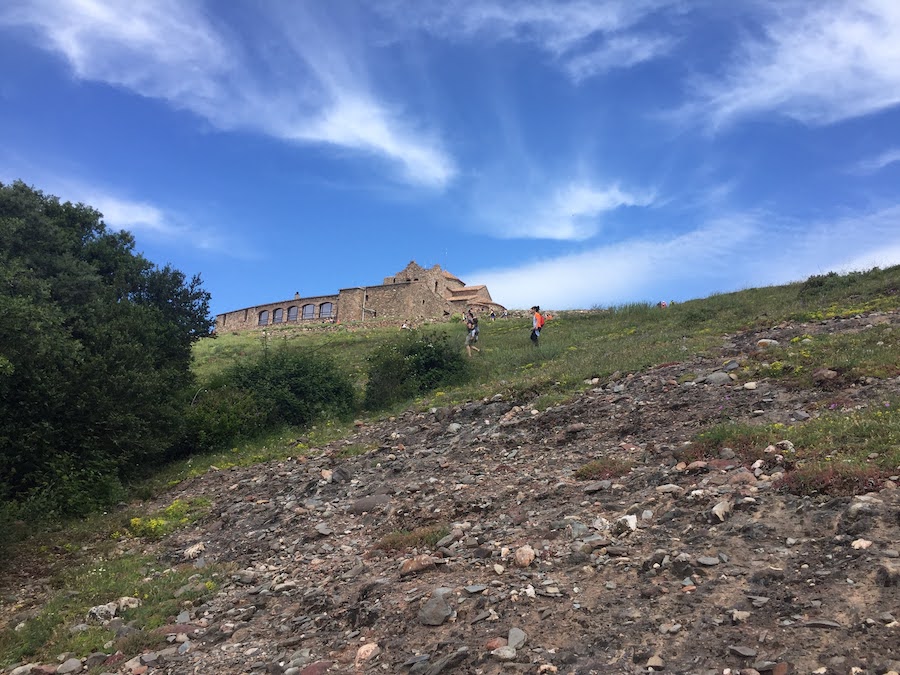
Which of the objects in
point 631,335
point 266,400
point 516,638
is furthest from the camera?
point 631,335

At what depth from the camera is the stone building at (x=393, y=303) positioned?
59.2m

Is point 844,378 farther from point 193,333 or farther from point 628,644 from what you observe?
point 193,333

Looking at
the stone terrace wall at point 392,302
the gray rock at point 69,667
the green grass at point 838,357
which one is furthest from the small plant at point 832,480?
the stone terrace wall at point 392,302

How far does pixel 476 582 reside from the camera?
6.40 meters

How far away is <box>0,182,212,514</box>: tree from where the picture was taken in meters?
13.0

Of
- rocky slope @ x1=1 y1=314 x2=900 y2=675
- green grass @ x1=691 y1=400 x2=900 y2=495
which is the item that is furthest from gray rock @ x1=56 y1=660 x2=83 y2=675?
green grass @ x1=691 y1=400 x2=900 y2=495

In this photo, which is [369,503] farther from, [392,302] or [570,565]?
[392,302]

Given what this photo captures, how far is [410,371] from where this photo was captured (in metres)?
21.5

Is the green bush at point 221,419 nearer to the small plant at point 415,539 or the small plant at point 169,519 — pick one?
the small plant at point 169,519

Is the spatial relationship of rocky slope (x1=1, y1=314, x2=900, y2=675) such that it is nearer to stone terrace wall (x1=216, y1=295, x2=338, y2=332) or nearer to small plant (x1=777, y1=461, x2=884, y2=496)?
small plant (x1=777, y1=461, x2=884, y2=496)

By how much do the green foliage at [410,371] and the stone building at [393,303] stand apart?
3362 centimetres

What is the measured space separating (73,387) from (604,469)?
12847mm

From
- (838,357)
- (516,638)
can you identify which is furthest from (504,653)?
(838,357)

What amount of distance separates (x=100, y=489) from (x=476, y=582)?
11.0 meters
